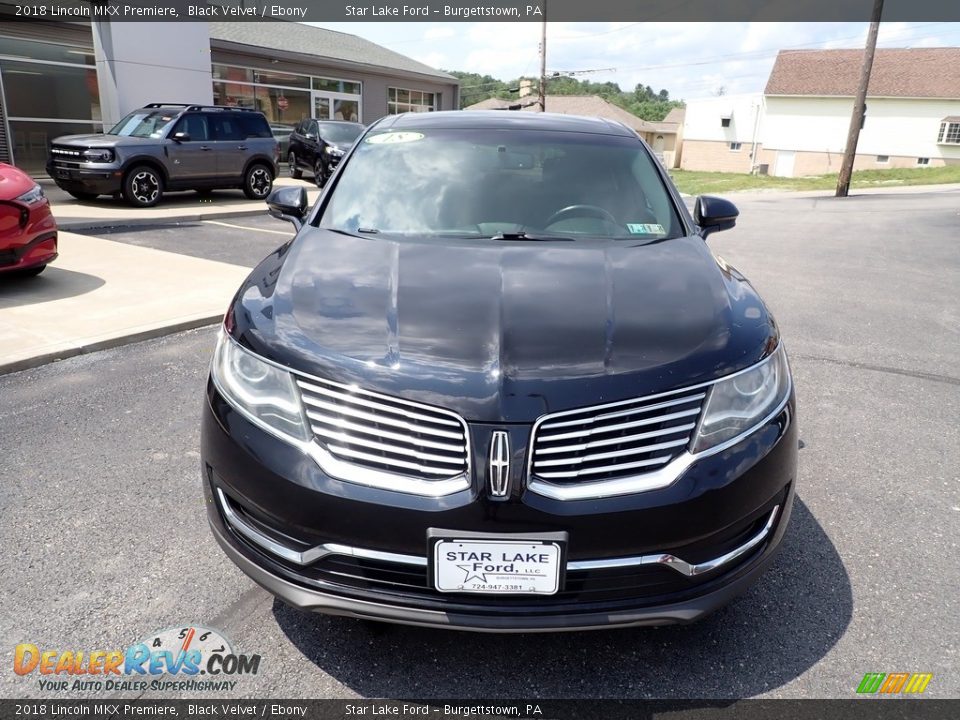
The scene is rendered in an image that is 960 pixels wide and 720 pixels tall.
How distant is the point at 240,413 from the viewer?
2.12 m

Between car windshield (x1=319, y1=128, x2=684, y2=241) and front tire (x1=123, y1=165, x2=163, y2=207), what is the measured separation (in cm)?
1081

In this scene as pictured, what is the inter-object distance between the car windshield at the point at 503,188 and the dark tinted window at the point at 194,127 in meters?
11.5

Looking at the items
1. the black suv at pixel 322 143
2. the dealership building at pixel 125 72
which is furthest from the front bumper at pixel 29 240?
the black suv at pixel 322 143

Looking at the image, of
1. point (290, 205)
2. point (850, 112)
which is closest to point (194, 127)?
point (290, 205)

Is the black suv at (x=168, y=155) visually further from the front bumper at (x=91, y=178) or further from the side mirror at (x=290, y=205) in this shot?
the side mirror at (x=290, y=205)

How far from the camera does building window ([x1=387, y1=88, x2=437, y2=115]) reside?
86.1ft

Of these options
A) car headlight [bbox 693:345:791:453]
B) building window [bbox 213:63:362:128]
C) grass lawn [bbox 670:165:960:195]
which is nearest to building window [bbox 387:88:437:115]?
building window [bbox 213:63:362:128]

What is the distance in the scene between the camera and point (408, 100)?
1073 inches

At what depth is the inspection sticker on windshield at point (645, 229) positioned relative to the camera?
3.14 metres

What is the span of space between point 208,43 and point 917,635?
1926cm

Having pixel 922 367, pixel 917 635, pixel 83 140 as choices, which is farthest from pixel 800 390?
pixel 83 140

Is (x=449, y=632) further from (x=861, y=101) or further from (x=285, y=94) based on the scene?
(x=861, y=101)

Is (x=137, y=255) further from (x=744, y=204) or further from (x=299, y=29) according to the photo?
(x=299, y=29)

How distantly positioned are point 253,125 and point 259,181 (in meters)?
1.15
